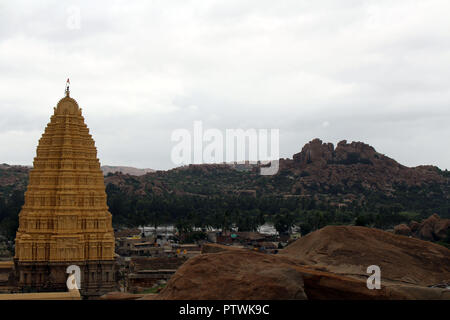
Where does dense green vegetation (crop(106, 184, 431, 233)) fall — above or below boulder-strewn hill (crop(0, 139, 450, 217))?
below

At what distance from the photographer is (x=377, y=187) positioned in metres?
184

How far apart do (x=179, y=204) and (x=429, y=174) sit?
88.2 m

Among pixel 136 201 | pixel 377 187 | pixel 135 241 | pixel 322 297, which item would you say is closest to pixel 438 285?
pixel 322 297

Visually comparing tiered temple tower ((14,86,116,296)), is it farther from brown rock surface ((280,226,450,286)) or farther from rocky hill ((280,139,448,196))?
rocky hill ((280,139,448,196))

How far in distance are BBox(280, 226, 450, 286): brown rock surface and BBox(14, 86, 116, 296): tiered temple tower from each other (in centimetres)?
3414

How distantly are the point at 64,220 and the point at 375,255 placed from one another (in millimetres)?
37269

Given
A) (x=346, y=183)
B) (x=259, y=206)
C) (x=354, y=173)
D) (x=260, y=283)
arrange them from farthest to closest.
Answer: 1. (x=354, y=173)
2. (x=346, y=183)
3. (x=259, y=206)
4. (x=260, y=283)

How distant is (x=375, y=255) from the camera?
16703 millimetres

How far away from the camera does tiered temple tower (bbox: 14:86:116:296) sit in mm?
48719

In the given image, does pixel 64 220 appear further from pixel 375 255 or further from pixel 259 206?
pixel 259 206

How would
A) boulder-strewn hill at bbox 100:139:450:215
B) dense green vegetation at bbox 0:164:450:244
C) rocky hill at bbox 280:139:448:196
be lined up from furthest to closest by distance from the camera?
rocky hill at bbox 280:139:448:196
boulder-strewn hill at bbox 100:139:450:215
dense green vegetation at bbox 0:164:450:244

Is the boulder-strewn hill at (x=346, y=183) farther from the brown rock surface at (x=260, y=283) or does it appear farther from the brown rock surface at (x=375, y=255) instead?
the brown rock surface at (x=260, y=283)

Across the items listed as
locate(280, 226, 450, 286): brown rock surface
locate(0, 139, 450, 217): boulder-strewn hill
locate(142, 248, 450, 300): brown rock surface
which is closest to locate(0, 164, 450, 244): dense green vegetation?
locate(0, 139, 450, 217): boulder-strewn hill

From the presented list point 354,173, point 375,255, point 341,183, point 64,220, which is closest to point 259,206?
point 341,183
